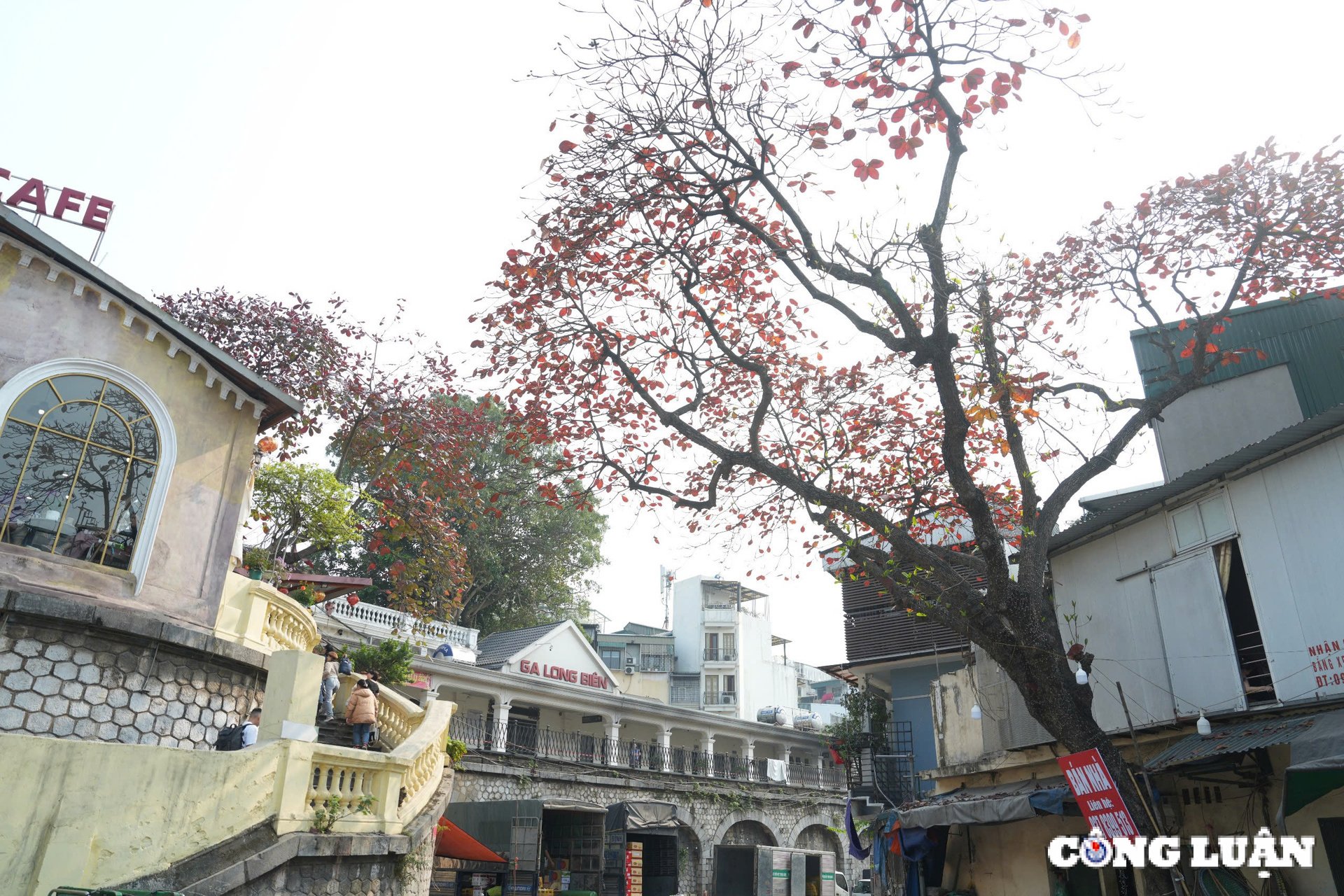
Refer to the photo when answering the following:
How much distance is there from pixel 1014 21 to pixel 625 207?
4455 millimetres

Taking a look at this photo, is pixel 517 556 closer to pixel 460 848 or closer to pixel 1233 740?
pixel 460 848

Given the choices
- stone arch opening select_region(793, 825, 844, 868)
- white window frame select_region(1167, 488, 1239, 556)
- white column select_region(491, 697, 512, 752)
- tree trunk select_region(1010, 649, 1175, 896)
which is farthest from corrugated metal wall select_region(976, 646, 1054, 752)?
stone arch opening select_region(793, 825, 844, 868)

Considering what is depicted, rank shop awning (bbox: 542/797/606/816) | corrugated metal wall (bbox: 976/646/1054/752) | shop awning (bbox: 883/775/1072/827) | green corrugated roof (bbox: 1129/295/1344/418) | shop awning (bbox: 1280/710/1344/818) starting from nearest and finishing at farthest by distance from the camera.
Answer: shop awning (bbox: 1280/710/1344/818) → shop awning (bbox: 883/775/1072/827) → green corrugated roof (bbox: 1129/295/1344/418) → corrugated metal wall (bbox: 976/646/1054/752) → shop awning (bbox: 542/797/606/816)

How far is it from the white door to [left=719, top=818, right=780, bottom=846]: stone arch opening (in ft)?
76.6

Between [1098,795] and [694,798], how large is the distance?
948 inches

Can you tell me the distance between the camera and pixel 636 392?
34.6ft

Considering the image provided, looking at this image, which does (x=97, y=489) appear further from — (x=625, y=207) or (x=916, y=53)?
(x=916, y=53)

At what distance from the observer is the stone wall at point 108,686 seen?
934 cm

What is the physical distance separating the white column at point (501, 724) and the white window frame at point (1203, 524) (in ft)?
58.8

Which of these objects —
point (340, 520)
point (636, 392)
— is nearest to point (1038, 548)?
point (636, 392)

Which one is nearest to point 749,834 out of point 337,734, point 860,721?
point 860,721

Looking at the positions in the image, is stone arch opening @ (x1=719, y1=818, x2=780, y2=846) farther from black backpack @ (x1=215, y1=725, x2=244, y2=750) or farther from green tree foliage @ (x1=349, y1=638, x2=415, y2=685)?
black backpack @ (x1=215, y1=725, x2=244, y2=750)

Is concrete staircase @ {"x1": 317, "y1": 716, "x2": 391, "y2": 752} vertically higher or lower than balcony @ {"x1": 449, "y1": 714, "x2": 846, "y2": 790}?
lower

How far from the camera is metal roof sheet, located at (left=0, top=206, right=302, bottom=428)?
1055 cm
